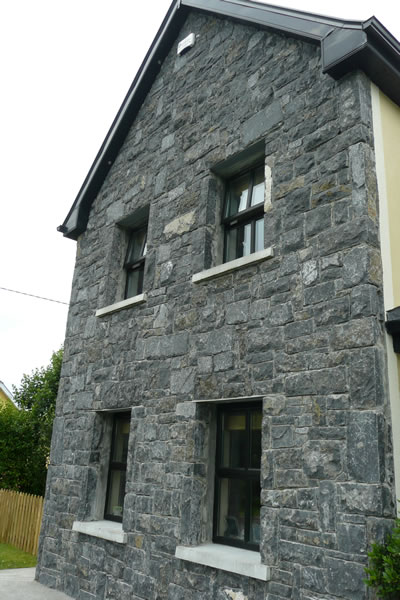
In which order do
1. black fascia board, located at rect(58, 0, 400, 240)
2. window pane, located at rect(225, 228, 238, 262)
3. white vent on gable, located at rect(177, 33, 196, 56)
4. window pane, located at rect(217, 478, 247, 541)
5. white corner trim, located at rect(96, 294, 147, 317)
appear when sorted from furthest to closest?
white vent on gable, located at rect(177, 33, 196, 56)
white corner trim, located at rect(96, 294, 147, 317)
window pane, located at rect(225, 228, 238, 262)
window pane, located at rect(217, 478, 247, 541)
black fascia board, located at rect(58, 0, 400, 240)

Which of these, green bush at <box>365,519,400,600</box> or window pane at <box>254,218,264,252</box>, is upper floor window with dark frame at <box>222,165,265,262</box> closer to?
window pane at <box>254,218,264,252</box>

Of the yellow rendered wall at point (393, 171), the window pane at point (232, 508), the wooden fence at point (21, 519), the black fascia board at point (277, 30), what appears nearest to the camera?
the yellow rendered wall at point (393, 171)

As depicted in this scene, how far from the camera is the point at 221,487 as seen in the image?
19.0 ft

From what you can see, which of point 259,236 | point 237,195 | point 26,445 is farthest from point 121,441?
point 26,445

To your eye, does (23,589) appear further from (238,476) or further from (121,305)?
(121,305)

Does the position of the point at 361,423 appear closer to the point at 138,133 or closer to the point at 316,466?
the point at 316,466

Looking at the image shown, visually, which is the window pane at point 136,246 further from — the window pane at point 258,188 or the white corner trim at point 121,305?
the window pane at point 258,188

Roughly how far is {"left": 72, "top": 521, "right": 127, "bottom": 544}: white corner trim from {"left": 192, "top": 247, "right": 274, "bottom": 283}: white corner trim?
11.1ft

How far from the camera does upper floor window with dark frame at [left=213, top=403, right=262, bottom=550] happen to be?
5.39 meters

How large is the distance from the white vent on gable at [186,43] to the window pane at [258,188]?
2.80 meters

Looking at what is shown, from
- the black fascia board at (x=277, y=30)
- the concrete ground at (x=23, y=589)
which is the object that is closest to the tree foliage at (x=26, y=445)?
the concrete ground at (x=23, y=589)

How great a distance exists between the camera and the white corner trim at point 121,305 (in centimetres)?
726

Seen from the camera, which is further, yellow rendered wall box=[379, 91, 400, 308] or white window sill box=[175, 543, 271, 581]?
yellow rendered wall box=[379, 91, 400, 308]

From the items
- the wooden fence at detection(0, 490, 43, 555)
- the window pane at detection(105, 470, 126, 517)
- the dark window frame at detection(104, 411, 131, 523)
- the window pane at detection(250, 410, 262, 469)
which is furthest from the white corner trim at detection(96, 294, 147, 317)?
the wooden fence at detection(0, 490, 43, 555)
